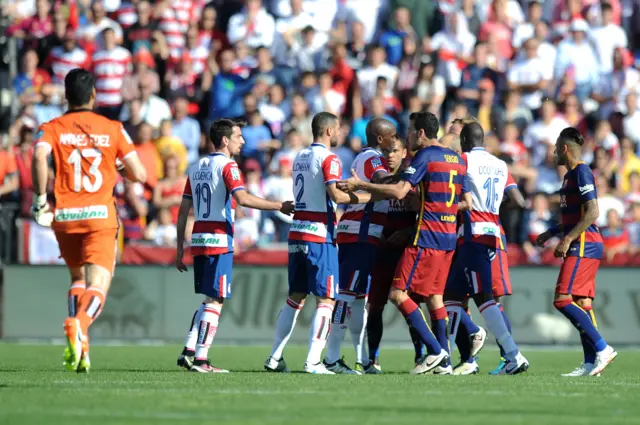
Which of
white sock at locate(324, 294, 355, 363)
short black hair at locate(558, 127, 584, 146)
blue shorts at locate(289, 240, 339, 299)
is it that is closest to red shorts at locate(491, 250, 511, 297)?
short black hair at locate(558, 127, 584, 146)

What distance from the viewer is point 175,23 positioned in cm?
2358

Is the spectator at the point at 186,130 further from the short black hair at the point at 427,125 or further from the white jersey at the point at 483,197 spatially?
the short black hair at the point at 427,125

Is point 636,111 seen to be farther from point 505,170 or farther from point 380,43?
point 505,170

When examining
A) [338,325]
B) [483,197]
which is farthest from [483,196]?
[338,325]

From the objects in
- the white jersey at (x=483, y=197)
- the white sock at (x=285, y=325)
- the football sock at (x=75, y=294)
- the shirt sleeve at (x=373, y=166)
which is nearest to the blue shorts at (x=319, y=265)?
the white sock at (x=285, y=325)

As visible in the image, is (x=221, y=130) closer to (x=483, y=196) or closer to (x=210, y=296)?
(x=210, y=296)

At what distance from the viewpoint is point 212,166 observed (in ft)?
40.7

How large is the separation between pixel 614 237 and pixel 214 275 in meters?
8.86

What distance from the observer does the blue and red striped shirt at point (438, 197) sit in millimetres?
11984

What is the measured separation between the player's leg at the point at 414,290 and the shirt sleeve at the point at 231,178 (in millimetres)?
1729

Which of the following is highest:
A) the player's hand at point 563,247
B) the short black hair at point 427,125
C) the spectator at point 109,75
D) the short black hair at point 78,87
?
the spectator at point 109,75

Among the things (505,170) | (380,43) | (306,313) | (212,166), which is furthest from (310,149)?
(380,43)

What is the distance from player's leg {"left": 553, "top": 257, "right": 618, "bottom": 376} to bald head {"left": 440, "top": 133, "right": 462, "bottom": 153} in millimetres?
1760

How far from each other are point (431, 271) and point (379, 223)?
866mm
